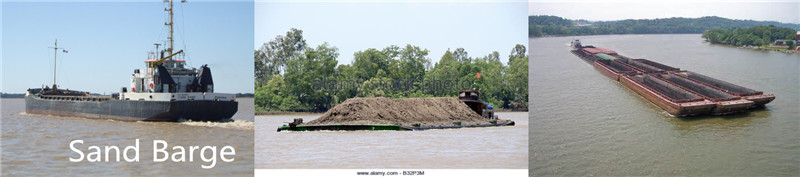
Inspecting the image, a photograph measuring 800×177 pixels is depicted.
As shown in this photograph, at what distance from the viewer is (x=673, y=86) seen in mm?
15539

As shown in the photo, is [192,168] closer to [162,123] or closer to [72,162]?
[72,162]

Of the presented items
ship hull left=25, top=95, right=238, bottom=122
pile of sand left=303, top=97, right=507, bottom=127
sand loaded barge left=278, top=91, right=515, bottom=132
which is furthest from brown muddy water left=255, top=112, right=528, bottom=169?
ship hull left=25, top=95, right=238, bottom=122

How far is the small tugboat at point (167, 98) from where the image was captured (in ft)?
81.7

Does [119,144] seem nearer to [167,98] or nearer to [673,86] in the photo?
[167,98]

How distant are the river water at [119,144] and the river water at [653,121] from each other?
250 inches

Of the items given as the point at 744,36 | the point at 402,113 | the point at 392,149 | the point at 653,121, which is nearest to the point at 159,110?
the point at 402,113

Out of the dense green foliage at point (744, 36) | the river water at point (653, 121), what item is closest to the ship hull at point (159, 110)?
the river water at point (653, 121)

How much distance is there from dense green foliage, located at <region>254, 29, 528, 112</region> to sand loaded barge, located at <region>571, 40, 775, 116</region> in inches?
504

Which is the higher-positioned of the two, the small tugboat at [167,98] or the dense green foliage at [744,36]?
the dense green foliage at [744,36]

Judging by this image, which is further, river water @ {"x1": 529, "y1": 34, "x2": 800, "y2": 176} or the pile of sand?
the pile of sand

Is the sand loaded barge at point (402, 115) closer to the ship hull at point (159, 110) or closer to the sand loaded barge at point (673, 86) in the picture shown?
the sand loaded barge at point (673, 86)

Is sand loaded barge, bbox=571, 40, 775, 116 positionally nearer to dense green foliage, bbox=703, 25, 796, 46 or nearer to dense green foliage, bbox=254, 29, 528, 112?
dense green foliage, bbox=703, 25, 796, 46

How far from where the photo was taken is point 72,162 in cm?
1314

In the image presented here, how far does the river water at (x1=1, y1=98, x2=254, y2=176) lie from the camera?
12031 mm
